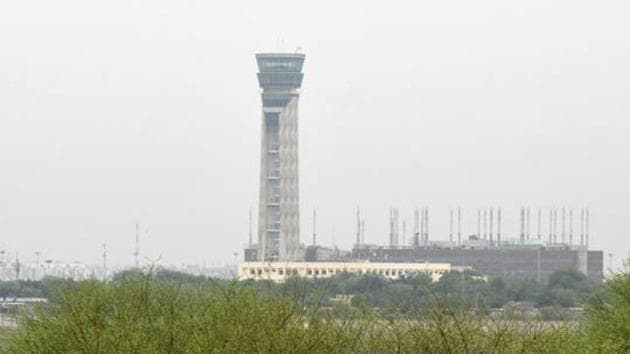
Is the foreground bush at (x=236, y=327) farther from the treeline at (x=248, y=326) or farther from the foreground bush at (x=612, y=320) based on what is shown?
the foreground bush at (x=612, y=320)

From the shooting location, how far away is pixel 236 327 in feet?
123

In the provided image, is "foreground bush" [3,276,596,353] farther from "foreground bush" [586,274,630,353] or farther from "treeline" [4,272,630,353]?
"foreground bush" [586,274,630,353]

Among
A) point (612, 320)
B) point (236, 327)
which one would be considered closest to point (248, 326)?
point (236, 327)

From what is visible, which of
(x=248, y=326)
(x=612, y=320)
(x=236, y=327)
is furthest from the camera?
(x=612, y=320)

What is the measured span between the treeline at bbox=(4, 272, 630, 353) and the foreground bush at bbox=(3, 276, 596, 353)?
35 mm

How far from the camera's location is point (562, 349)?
41.0 metres

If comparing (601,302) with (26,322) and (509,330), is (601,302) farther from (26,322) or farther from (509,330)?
(26,322)

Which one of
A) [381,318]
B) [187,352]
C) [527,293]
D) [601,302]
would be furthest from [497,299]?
[187,352]

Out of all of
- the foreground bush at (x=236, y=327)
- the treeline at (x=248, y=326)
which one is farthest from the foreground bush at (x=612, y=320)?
the foreground bush at (x=236, y=327)

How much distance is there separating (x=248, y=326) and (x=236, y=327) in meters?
0.35

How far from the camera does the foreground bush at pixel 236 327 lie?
121ft

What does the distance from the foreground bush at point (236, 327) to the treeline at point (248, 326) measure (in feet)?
0.12

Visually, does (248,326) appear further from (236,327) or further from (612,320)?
(612,320)

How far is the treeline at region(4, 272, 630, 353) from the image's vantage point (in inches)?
1458
